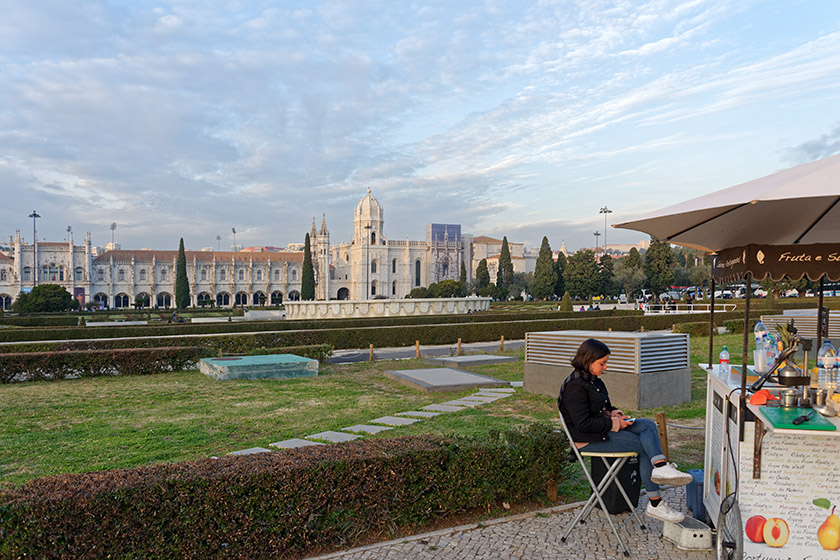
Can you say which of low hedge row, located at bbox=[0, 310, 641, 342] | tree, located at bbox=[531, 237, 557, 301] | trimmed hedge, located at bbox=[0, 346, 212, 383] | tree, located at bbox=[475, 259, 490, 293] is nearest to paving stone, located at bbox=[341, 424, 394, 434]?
trimmed hedge, located at bbox=[0, 346, 212, 383]

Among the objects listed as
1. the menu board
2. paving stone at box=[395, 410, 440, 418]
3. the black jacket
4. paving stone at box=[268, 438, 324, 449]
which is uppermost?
the black jacket

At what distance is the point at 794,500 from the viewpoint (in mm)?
3840

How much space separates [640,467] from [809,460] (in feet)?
3.85

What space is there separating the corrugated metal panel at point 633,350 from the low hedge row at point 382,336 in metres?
9.08

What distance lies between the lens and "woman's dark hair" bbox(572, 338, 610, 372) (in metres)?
4.68

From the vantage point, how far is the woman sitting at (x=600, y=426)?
4465 millimetres

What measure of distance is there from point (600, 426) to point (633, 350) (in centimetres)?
516

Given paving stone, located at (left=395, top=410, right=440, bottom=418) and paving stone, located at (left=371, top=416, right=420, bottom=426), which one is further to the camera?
paving stone, located at (left=395, top=410, right=440, bottom=418)

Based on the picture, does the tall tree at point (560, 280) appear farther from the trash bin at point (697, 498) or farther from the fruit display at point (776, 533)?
the fruit display at point (776, 533)

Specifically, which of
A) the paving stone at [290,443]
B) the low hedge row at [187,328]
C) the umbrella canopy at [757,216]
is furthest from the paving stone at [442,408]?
the low hedge row at [187,328]

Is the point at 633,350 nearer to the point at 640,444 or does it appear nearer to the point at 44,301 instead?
the point at 640,444

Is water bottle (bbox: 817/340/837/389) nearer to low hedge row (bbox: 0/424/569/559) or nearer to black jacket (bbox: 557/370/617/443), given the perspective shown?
Answer: black jacket (bbox: 557/370/617/443)

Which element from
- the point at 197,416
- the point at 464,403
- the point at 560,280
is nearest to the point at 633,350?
the point at 464,403

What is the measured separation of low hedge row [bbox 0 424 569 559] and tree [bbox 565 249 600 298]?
185 ft
